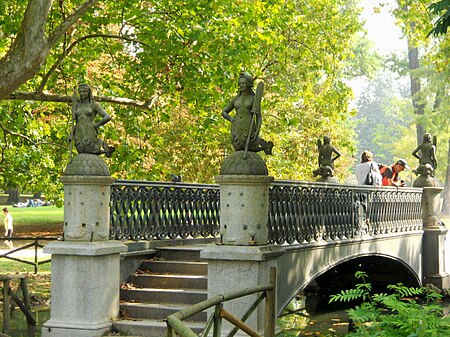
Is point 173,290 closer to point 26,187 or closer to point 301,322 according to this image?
point 301,322

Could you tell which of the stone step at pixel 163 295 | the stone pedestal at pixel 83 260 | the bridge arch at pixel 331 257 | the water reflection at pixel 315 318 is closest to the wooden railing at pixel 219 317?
the stone step at pixel 163 295

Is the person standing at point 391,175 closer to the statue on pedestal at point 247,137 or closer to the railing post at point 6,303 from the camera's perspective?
the statue on pedestal at point 247,137

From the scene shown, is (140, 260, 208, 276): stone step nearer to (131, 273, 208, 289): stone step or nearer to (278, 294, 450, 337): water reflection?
(131, 273, 208, 289): stone step

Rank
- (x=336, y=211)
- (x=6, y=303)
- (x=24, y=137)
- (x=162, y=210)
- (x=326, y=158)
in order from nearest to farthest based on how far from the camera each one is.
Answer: (x=6, y=303) < (x=162, y=210) < (x=336, y=211) < (x=326, y=158) < (x=24, y=137)

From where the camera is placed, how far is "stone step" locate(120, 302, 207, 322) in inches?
500

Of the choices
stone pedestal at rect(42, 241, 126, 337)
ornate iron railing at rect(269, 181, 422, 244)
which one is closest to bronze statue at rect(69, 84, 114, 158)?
stone pedestal at rect(42, 241, 126, 337)

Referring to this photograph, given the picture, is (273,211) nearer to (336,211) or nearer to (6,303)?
(336,211)

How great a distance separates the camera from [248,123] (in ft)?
39.7

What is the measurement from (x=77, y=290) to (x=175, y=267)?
2521mm

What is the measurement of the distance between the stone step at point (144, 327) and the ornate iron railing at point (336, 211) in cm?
204

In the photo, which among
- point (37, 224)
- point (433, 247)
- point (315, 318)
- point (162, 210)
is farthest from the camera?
point (37, 224)

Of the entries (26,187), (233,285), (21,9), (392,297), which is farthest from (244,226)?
(26,187)

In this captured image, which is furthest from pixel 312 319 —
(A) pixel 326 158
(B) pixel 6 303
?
(B) pixel 6 303

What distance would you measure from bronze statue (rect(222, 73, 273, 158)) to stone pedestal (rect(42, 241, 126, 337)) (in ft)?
7.72
